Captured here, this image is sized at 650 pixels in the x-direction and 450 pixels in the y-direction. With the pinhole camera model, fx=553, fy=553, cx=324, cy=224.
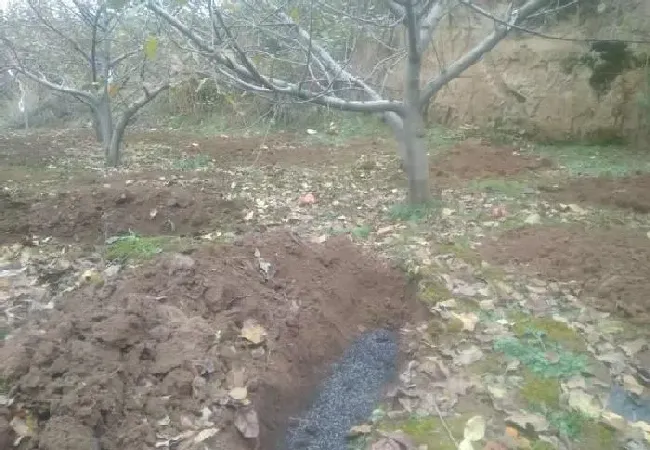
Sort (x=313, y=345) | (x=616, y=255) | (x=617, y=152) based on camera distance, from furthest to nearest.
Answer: (x=617, y=152), (x=616, y=255), (x=313, y=345)

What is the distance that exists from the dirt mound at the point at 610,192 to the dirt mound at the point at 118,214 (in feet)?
10.7

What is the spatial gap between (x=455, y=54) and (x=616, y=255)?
18.0 ft

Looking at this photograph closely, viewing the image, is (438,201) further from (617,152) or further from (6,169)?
(6,169)

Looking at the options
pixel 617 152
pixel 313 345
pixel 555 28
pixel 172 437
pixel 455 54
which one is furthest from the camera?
pixel 455 54

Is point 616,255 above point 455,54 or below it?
below

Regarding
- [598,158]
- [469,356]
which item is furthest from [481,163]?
[469,356]

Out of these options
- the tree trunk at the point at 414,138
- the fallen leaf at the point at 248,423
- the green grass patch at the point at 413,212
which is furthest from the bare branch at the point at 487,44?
the fallen leaf at the point at 248,423

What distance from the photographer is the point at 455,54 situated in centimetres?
876

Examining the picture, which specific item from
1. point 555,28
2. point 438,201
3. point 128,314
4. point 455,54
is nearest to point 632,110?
point 555,28

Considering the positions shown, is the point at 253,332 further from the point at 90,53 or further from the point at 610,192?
the point at 90,53

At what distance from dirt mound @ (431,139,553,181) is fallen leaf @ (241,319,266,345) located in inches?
139

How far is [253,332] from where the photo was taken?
3246mm

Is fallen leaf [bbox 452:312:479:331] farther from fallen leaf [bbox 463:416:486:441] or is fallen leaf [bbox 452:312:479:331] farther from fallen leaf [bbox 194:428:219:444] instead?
fallen leaf [bbox 194:428:219:444]

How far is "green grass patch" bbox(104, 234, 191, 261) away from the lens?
13.8ft
